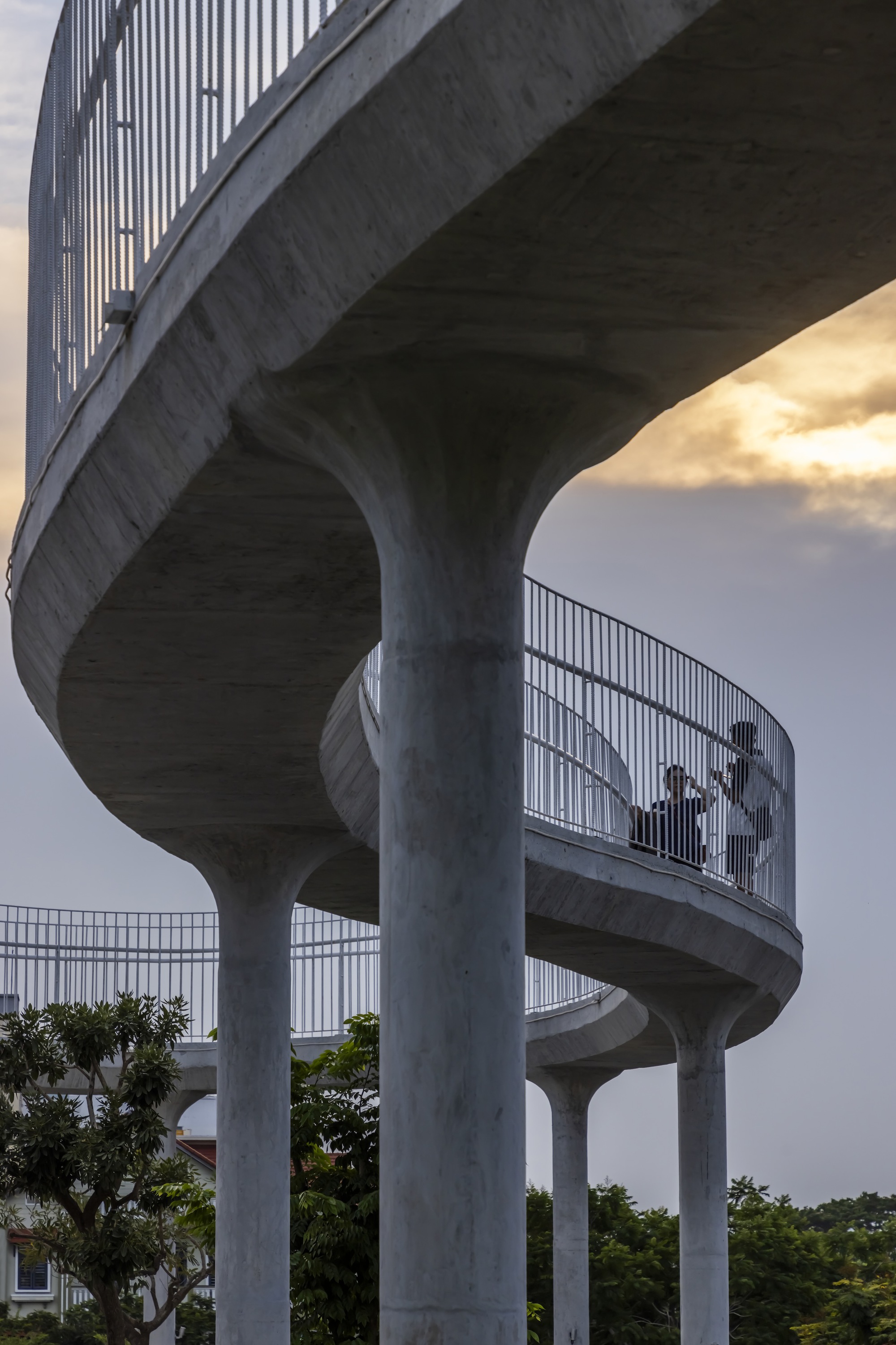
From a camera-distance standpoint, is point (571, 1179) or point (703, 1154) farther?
point (571, 1179)

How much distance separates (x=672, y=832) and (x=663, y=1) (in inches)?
576

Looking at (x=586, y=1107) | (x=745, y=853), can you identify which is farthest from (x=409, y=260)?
(x=586, y=1107)

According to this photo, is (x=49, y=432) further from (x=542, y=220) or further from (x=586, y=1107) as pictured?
(x=586, y=1107)

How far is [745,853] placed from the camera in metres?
20.9

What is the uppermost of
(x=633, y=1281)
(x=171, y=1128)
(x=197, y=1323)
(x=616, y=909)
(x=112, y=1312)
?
(x=616, y=909)

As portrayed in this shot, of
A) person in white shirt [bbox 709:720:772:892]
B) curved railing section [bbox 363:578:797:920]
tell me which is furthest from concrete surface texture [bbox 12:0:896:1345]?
person in white shirt [bbox 709:720:772:892]

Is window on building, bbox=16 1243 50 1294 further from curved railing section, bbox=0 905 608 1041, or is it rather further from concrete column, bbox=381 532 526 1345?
concrete column, bbox=381 532 526 1345

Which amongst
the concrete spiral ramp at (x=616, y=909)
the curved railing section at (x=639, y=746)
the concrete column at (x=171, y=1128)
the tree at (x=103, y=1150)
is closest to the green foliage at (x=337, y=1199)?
the tree at (x=103, y=1150)

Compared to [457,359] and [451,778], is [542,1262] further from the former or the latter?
[457,359]

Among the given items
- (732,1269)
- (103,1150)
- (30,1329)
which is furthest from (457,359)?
(30,1329)

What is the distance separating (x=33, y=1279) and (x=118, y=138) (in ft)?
165

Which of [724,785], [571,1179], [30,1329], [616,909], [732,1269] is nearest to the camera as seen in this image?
[616,909]

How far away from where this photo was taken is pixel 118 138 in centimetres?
1062

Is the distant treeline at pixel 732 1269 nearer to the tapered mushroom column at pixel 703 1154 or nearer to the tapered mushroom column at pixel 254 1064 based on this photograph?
the tapered mushroom column at pixel 703 1154
